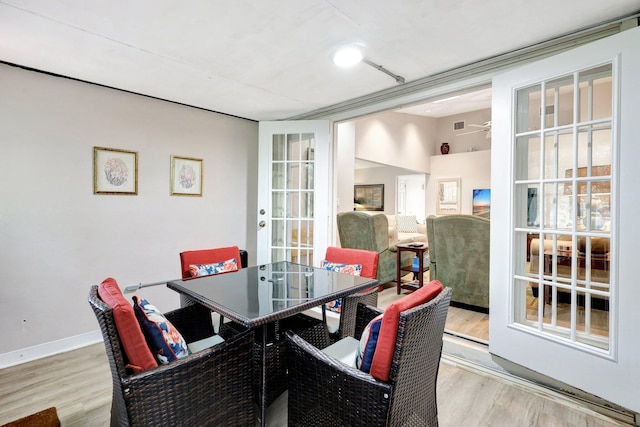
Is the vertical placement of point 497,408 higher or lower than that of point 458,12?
lower

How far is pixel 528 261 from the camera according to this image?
2195 millimetres

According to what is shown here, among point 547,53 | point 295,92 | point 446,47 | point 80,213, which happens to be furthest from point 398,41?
point 80,213

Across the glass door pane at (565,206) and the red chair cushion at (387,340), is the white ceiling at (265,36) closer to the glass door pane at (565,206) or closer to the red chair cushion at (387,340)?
the glass door pane at (565,206)

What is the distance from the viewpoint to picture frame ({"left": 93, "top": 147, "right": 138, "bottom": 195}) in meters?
2.79

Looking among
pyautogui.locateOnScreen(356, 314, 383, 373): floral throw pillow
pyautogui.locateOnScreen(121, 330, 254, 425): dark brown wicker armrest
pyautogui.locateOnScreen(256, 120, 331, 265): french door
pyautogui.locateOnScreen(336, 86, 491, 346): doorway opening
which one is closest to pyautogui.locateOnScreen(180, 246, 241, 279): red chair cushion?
pyautogui.locateOnScreen(256, 120, 331, 265): french door

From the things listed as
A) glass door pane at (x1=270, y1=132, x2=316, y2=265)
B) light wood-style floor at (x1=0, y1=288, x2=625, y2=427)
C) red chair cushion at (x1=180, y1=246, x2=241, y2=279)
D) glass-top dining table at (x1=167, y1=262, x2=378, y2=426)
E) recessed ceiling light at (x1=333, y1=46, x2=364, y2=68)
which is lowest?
light wood-style floor at (x1=0, y1=288, x2=625, y2=427)

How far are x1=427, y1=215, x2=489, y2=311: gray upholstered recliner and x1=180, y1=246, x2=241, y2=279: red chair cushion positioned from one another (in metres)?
2.28

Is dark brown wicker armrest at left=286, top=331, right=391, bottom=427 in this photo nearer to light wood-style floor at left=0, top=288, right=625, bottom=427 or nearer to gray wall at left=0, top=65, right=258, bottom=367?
light wood-style floor at left=0, top=288, right=625, bottom=427

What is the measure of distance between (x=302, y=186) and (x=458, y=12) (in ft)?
7.48

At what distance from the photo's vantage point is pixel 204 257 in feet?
8.54

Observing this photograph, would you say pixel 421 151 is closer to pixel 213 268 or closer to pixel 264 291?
pixel 213 268

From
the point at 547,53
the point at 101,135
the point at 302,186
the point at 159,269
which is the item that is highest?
Result: the point at 547,53

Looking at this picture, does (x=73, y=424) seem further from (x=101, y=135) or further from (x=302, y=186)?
(x=302, y=186)

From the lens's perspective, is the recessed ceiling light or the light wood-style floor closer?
the light wood-style floor
